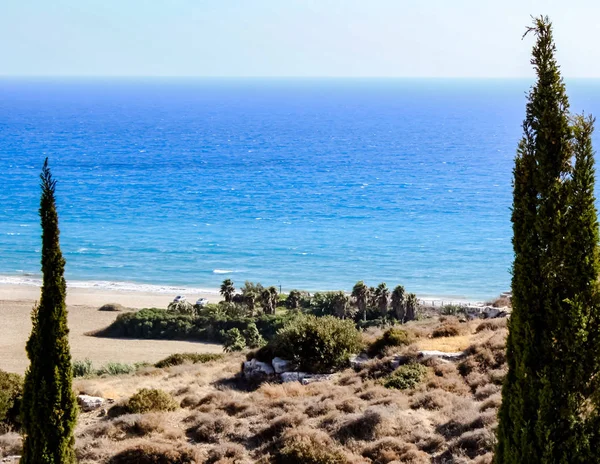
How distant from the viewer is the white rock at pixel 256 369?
67.8 ft

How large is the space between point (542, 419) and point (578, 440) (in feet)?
1.63

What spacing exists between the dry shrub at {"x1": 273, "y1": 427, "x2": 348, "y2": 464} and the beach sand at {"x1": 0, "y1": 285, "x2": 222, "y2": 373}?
21.0 m

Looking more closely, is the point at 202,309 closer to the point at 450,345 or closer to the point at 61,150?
the point at 450,345

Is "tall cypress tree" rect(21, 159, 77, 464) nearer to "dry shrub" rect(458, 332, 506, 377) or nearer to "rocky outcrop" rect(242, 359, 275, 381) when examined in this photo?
"rocky outcrop" rect(242, 359, 275, 381)

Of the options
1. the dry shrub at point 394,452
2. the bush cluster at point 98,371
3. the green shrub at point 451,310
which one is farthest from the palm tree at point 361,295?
the dry shrub at point 394,452

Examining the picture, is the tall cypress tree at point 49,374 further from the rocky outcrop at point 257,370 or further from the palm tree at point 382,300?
the palm tree at point 382,300

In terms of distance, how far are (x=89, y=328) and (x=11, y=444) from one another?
29078 millimetres

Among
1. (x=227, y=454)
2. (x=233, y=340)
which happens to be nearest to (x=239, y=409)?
(x=227, y=454)

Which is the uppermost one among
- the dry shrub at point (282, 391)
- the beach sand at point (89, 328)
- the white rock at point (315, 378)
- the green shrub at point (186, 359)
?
the dry shrub at point (282, 391)

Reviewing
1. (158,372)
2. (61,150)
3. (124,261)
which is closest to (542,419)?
(158,372)

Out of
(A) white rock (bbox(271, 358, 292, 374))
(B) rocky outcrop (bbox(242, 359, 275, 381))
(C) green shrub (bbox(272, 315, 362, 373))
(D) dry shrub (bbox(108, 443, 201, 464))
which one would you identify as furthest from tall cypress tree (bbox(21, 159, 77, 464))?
(C) green shrub (bbox(272, 315, 362, 373))

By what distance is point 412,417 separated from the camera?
15.1m

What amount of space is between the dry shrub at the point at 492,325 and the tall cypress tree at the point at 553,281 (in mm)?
13281

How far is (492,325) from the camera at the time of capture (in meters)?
22.5
